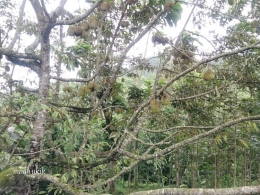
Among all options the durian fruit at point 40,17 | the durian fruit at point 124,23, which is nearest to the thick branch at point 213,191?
the durian fruit at point 40,17

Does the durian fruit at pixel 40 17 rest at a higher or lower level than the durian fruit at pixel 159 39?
lower

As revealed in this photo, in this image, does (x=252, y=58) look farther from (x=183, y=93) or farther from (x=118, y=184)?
(x=118, y=184)

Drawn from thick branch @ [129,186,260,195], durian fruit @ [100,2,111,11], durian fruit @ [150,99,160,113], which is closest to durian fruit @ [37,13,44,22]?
durian fruit @ [100,2,111,11]

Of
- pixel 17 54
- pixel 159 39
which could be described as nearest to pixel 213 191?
pixel 17 54

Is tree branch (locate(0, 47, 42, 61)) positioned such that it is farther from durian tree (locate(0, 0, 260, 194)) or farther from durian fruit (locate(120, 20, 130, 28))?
durian fruit (locate(120, 20, 130, 28))

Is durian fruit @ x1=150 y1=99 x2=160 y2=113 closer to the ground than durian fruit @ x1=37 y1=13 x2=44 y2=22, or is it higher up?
closer to the ground

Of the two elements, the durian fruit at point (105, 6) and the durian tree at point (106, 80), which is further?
the durian fruit at point (105, 6)

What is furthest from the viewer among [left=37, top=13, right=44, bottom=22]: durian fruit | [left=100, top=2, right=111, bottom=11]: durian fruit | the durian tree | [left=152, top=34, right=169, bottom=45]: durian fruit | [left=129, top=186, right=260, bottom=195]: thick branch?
[left=152, top=34, right=169, bottom=45]: durian fruit

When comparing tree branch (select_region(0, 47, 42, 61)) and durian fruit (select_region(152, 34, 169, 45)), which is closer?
tree branch (select_region(0, 47, 42, 61))

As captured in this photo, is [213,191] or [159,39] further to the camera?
[159,39]

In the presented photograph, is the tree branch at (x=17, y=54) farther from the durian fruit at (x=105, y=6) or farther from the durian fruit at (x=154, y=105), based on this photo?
the durian fruit at (x=154, y=105)

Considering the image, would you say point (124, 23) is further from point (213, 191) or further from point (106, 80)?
point (213, 191)

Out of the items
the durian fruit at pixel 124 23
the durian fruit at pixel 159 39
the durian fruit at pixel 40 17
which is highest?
the durian fruit at pixel 124 23

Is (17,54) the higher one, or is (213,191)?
(17,54)
